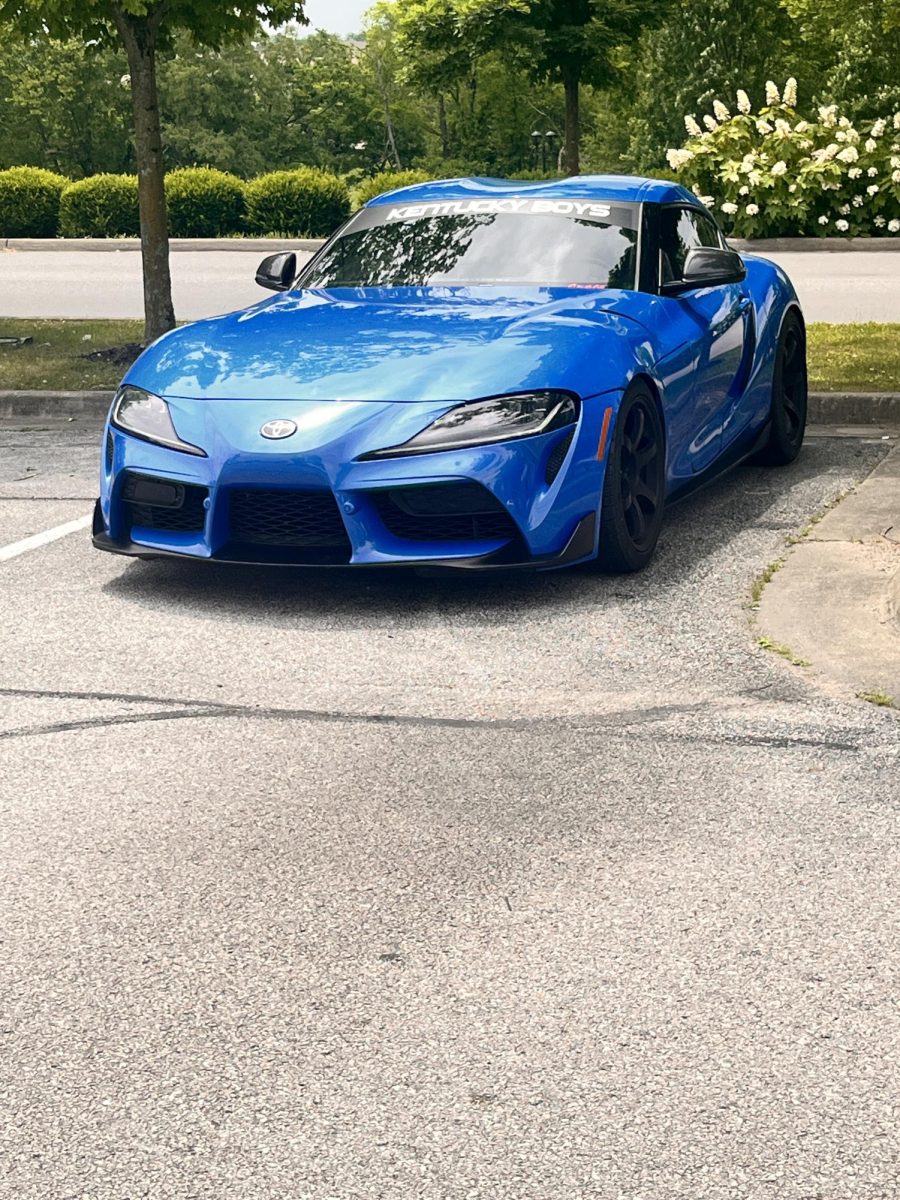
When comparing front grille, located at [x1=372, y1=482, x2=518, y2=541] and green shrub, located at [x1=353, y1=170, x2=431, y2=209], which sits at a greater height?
front grille, located at [x1=372, y1=482, x2=518, y2=541]

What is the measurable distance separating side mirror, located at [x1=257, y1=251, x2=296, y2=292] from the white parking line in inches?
54.2

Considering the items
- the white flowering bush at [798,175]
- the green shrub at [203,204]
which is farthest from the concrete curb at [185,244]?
the white flowering bush at [798,175]

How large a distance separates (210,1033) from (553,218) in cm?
537

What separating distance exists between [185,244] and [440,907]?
23.0 meters

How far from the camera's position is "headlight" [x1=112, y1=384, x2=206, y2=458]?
21.3 feet

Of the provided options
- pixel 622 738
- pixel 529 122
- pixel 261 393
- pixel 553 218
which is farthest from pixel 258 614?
pixel 529 122

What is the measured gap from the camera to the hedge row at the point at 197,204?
28562mm

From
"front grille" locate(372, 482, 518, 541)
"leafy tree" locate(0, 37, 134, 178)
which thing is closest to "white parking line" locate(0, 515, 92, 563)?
"front grille" locate(372, 482, 518, 541)

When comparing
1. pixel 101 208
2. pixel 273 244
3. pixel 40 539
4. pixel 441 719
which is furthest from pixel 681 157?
pixel 441 719

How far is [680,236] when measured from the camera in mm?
8180

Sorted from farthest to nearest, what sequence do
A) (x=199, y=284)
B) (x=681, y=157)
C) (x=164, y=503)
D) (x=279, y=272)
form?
(x=681, y=157), (x=199, y=284), (x=279, y=272), (x=164, y=503)

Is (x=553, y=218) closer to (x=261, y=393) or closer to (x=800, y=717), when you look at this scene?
(x=261, y=393)

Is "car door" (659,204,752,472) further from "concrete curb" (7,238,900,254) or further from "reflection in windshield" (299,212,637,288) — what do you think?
"concrete curb" (7,238,900,254)

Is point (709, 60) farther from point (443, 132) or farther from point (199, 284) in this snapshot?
point (199, 284)
